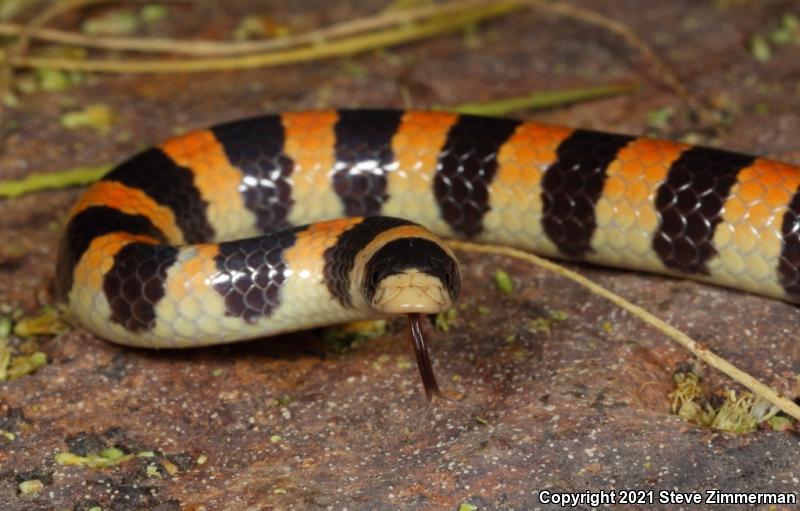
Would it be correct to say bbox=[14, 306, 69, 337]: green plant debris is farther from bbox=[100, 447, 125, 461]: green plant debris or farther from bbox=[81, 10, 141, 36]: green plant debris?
bbox=[81, 10, 141, 36]: green plant debris

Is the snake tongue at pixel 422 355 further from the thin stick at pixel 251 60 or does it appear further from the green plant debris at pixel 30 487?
the thin stick at pixel 251 60

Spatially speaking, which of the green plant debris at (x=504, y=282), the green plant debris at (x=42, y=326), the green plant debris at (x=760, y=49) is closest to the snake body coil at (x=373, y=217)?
the green plant debris at (x=42, y=326)

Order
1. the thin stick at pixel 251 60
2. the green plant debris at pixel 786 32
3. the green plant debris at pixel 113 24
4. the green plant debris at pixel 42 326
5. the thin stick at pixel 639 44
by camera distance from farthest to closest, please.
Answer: the green plant debris at pixel 113 24, the green plant debris at pixel 786 32, the thin stick at pixel 251 60, the thin stick at pixel 639 44, the green plant debris at pixel 42 326

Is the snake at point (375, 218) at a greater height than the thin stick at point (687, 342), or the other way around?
the snake at point (375, 218)

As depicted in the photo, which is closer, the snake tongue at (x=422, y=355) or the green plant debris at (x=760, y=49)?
the snake tongue at (x=422, y=355)

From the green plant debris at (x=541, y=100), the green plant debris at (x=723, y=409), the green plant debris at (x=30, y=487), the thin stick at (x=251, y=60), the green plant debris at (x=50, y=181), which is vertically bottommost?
the green plant debris at (x=723, y=409)

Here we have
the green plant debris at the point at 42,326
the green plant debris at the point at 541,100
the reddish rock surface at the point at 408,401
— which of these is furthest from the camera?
the green plant debris at the point at 541,100

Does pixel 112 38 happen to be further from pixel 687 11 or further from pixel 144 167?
pixel 687 11
